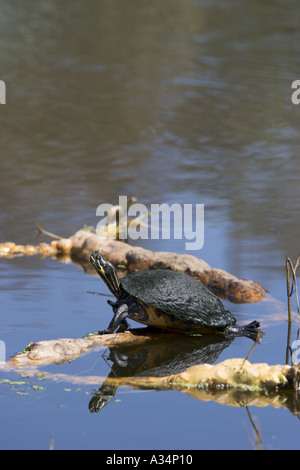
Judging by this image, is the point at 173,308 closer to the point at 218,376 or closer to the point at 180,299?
the point at 180,299

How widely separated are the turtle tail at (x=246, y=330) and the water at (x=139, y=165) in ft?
0.23

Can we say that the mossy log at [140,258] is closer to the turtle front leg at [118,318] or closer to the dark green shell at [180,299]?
the dark green shell at [180,299]

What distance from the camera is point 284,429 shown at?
3.02m

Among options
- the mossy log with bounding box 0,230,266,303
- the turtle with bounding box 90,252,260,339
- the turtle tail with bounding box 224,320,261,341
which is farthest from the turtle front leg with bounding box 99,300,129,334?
the mossy log with bounding box 0,230,266,303

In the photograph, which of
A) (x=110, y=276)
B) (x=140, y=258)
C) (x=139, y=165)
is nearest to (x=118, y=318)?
(x=110, y=276)

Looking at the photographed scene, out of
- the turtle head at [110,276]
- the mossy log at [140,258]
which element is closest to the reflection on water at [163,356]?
the turtle head at [110,276]

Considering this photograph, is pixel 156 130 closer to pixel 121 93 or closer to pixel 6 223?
pixel 121 93

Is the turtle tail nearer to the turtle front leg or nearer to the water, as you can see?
the water

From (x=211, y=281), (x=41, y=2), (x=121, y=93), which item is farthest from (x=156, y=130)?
(x=41, y=2)

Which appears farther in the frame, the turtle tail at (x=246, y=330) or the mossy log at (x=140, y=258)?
the mossy log at (x=140, y=258)

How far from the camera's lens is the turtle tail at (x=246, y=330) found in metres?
4.03

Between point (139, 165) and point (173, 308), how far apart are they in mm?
4136

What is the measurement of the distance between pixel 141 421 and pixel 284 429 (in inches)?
23.3

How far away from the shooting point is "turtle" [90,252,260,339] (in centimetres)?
397
